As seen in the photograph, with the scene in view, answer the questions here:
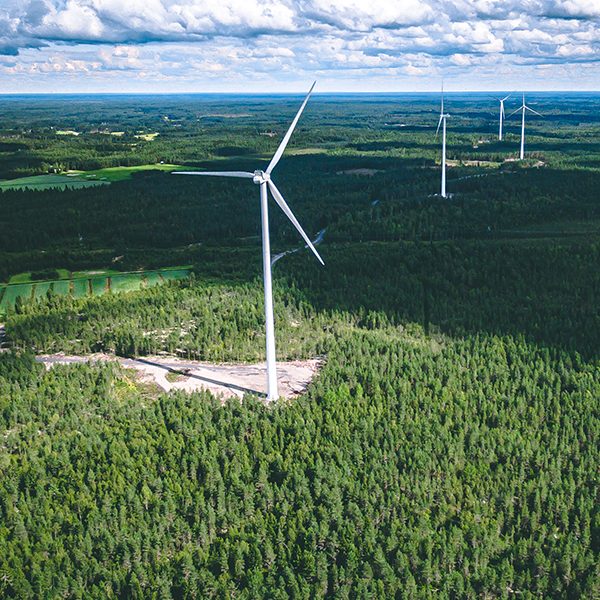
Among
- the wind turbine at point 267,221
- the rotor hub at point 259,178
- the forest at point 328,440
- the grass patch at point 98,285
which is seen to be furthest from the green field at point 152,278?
the rotor hub at point 259,178

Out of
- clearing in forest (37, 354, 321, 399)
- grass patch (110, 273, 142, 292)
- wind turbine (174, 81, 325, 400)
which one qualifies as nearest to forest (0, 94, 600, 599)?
clearing in forest (37, 354, 321, 399)

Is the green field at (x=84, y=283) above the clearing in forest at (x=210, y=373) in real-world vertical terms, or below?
above

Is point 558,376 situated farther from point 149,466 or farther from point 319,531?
point 149,466

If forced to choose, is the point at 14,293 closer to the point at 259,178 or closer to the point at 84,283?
the point at 84,283

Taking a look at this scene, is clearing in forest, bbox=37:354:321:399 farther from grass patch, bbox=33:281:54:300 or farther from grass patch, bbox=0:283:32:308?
grass patch, bbox=33:281:54:300

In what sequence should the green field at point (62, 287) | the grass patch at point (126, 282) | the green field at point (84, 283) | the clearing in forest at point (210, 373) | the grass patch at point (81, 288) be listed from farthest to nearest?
the grass patch at point (126, 282), the green field at point (62, 287), the grass patch at point (81, 288), the green field at point (84, 283), the clearing in forest at point (210, 373)

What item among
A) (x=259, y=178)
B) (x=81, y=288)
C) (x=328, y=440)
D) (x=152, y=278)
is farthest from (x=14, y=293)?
(x=328, y=440)

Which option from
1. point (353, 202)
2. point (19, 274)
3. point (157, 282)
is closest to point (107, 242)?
point (19, 274)

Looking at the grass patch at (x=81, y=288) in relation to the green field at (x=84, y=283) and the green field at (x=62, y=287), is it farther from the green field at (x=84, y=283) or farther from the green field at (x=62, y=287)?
the green field at (x=62, y=287)
